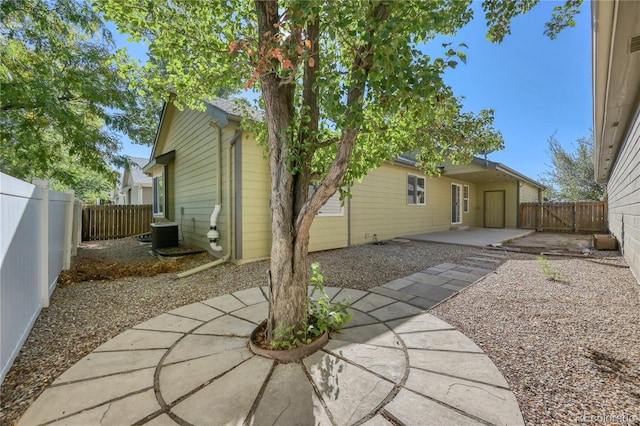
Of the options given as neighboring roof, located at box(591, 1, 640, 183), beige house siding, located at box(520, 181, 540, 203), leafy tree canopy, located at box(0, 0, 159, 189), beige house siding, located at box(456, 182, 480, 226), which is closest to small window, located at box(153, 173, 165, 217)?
leafy tree canopy, located at box(0, 0, 159, 189)

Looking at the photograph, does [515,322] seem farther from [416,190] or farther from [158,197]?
[158,197]

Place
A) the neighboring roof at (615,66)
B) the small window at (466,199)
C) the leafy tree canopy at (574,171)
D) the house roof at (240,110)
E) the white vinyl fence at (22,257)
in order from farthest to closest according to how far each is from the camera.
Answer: the leafy tree canopy at (574,171)
the small window at (466,199)
the house roof at (240,110)
the neighboring roof at (615,66)
the white vinyl fence at (22,257)

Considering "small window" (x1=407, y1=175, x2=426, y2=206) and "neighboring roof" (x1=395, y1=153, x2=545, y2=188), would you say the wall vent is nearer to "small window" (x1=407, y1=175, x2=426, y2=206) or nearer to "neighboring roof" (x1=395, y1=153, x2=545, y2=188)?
"neighboring roof" (x1=395, y1=153, x2=545, y2=188)

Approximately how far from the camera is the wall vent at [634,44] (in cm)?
241

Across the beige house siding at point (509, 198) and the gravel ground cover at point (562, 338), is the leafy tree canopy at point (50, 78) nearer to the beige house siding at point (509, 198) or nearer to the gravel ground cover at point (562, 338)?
the gravel ground cover at point (562, 338)

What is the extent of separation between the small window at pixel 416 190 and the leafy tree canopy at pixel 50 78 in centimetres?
841

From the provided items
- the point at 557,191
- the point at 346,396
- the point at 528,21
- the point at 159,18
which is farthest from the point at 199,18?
the point at 557,191

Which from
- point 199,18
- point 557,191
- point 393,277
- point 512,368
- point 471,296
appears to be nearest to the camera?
point 512,368

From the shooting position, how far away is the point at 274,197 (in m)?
2.26

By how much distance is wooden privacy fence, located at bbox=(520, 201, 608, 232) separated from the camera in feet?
36.3

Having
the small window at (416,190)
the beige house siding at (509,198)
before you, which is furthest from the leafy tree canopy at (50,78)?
the beige house siding at (509,198)

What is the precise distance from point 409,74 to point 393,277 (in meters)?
Answer: 3.48

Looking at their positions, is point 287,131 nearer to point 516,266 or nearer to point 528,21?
point 528,21

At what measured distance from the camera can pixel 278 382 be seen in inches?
69.3
